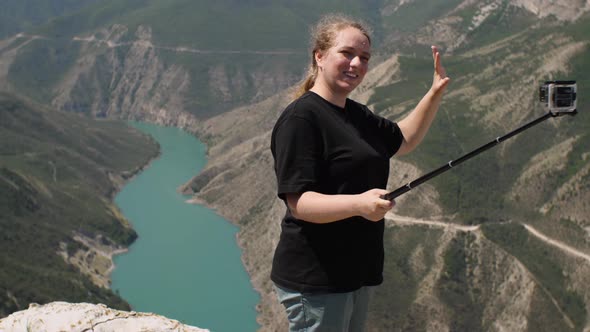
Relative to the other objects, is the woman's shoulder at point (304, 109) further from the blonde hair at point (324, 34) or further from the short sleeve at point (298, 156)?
the blonde hair at point (324, 34)

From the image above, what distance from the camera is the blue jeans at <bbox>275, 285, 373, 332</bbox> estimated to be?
6078mm

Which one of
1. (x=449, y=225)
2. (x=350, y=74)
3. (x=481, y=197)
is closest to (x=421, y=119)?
(x=350, y=74)

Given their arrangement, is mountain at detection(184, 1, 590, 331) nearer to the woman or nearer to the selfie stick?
the woman

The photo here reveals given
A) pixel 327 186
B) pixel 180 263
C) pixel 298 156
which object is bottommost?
pixel 180 263

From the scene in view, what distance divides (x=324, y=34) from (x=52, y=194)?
317 ft

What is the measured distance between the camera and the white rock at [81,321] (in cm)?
723

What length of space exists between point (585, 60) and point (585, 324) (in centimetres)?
3527

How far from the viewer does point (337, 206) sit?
5578 millimetres

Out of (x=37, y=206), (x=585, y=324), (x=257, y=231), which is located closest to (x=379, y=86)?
(x=257, y=231)

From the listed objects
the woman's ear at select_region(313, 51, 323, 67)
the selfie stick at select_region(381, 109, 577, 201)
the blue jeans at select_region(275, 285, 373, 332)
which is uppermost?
the woman's ear at select_region(313, 51, 323, 67)

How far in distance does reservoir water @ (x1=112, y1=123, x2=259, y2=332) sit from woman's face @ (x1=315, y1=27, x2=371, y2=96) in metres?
55.1

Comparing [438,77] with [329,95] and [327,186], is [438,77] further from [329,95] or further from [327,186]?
[327,186]

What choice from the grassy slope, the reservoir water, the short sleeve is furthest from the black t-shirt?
the reservoir water

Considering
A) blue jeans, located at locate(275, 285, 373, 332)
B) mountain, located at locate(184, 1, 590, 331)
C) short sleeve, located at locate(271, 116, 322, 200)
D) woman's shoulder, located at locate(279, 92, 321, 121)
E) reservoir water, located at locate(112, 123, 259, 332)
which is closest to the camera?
short sleeve, located at locate(271, 116, 322, 200)
